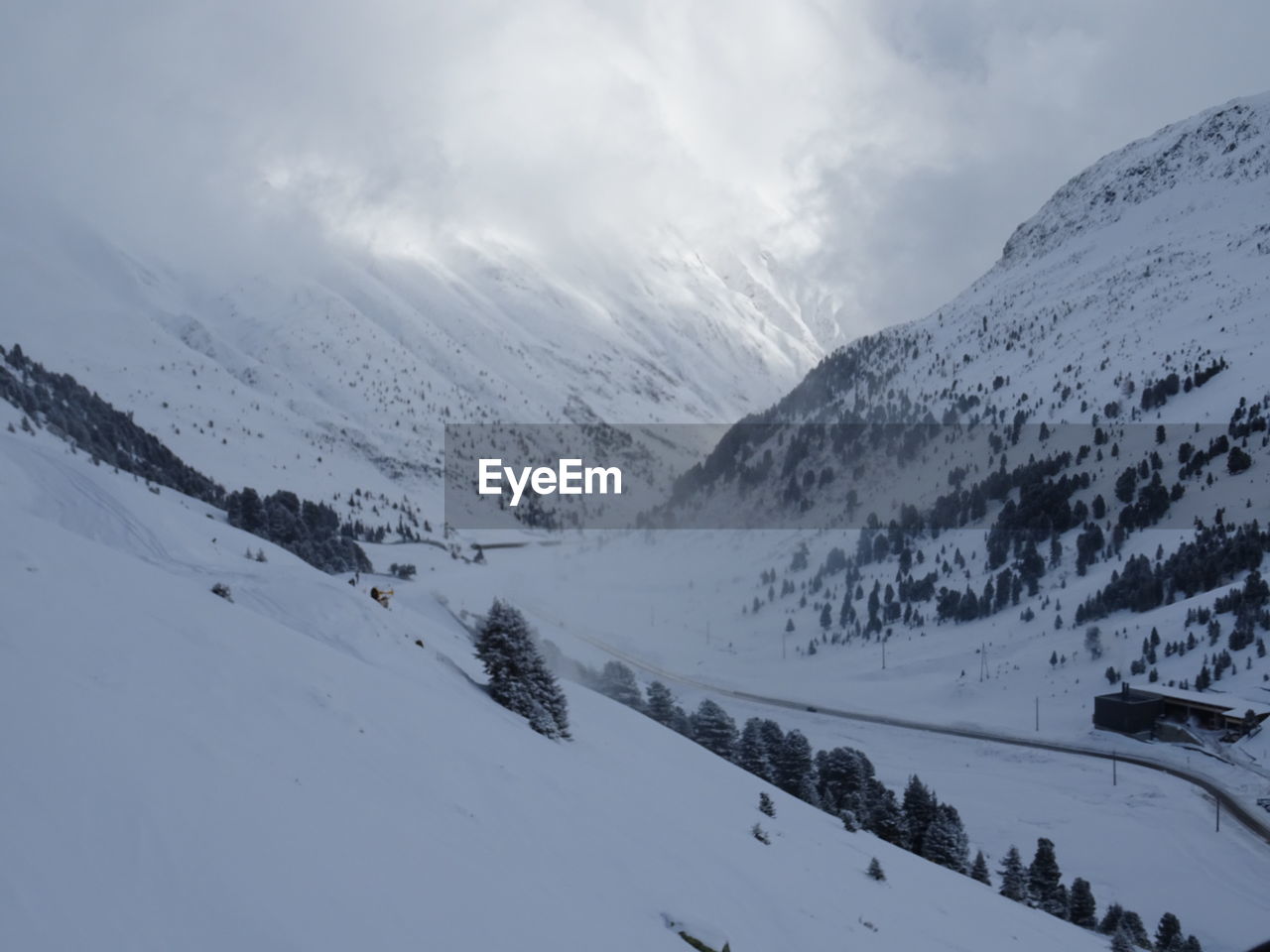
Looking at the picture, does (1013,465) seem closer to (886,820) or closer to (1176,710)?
(1176,710)

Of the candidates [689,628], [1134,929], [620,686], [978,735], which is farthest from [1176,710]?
[689,628]

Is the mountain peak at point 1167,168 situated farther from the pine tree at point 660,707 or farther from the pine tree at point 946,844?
the pine tree at point 946,844

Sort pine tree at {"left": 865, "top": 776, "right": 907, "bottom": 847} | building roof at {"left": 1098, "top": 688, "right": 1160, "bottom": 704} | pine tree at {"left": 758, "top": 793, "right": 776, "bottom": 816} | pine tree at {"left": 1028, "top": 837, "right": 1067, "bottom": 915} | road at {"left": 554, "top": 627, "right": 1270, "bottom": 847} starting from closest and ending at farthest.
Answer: pine tree at {"left": 758, "top": 793, "right": 776, "bottom": 816}, pine tree at {"left": 1028, "top": 837, "right": 1067, "bottom": 915}, pine tree at {"left": 865, "top": 776, "right": 907, "bottom": 847}, road at {"left": 554, "top": 627, "right": 1270, "bottom": 847}, building roof at {"left": 1098, "top": 688, "right": 1160, "bottom": 704}

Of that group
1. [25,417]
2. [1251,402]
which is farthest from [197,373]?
[1251,402]

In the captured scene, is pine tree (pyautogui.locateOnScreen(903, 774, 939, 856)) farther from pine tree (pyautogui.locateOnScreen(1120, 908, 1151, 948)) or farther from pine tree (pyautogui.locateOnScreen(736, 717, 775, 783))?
pine tree (pyautogui.locateOnScreen(1120, 908, 1151, 948))

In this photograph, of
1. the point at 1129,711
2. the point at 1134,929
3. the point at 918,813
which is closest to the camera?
the point at 1134,929
